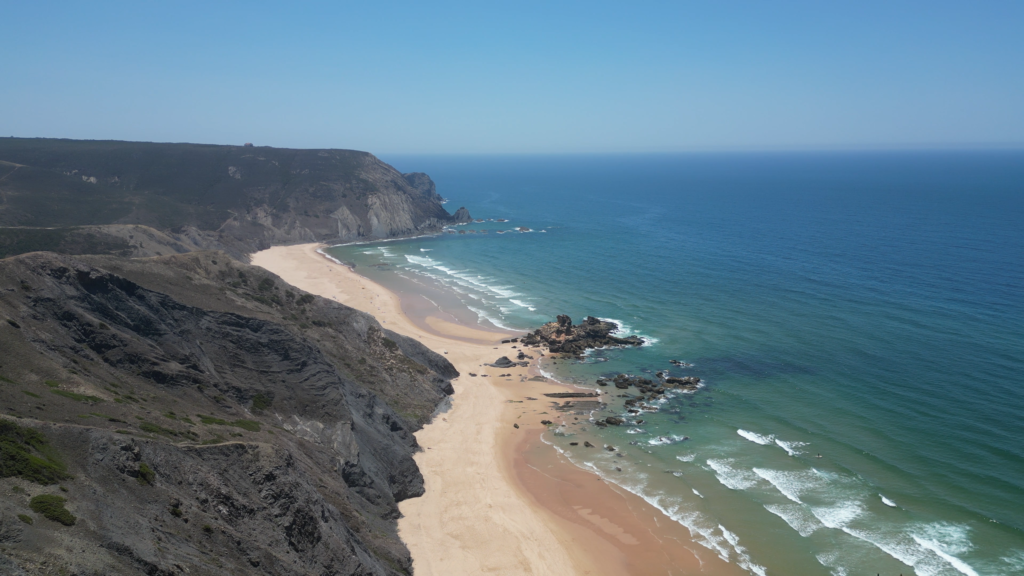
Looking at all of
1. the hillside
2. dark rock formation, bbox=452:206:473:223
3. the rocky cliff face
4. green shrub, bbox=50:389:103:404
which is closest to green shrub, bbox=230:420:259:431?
the rocky cliff face

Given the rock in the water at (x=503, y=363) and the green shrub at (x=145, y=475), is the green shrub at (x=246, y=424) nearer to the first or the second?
the green shrub at (x=145, y=475)

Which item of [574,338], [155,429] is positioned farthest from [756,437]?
[155,429]

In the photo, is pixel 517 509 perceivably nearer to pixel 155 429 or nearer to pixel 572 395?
pixel 572 395

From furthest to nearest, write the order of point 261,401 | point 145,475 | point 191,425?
point 261,401, point 191,425, point 145,475

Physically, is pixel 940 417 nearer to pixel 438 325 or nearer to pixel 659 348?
pixel 659 348

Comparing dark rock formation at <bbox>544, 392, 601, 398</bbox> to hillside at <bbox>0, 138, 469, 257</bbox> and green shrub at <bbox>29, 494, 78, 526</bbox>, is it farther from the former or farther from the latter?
hillside at <bbox>0, 138, 469, 257</bbox>

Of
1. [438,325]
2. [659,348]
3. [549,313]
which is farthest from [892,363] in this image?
[438,325]
